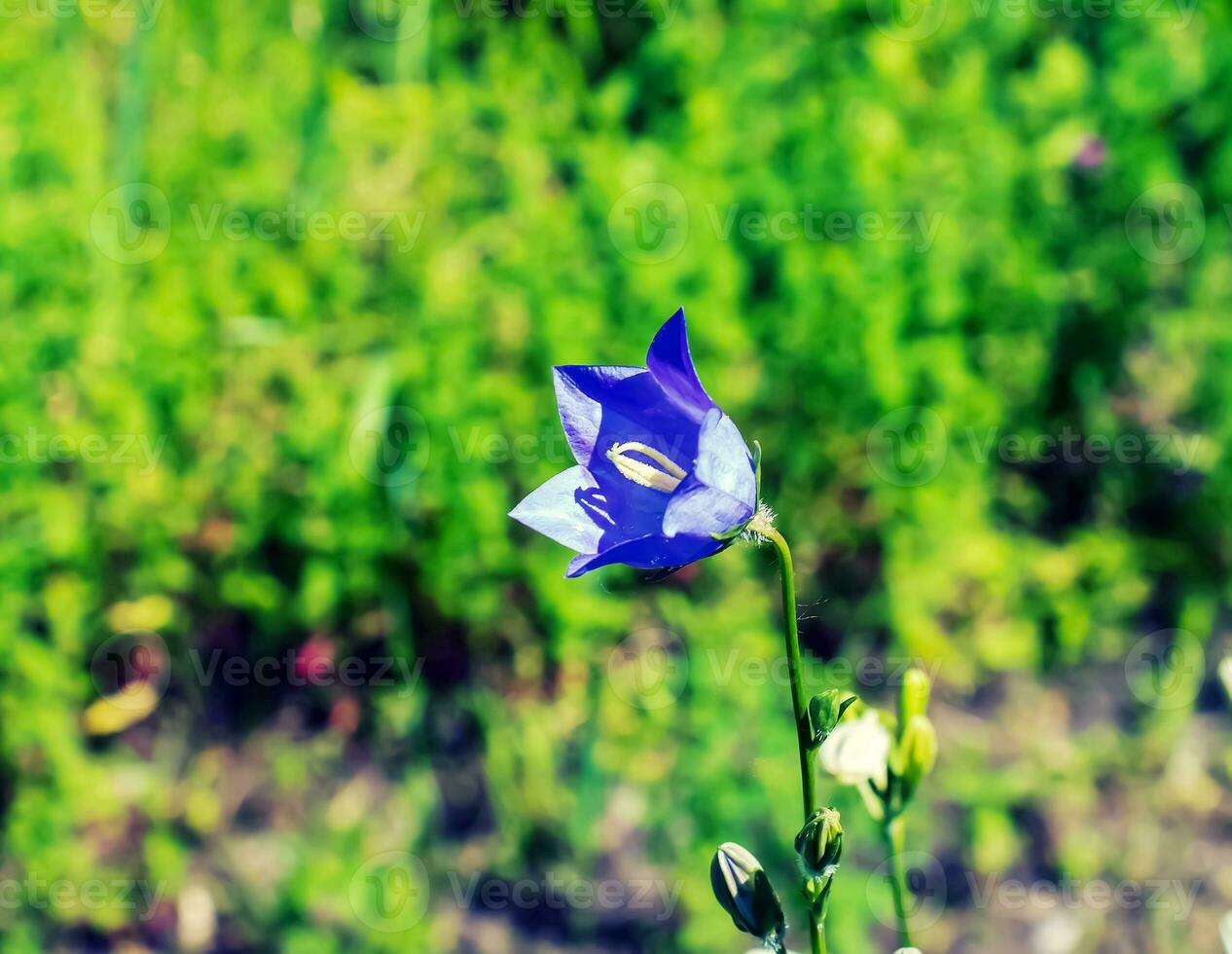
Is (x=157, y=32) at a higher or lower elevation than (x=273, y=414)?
higher

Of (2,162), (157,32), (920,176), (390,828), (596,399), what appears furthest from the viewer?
(157,32)

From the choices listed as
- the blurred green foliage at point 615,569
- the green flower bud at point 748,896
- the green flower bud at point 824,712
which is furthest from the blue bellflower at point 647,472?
the blurred green foliage at point 615,569

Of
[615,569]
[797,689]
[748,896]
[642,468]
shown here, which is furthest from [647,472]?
[615,569]

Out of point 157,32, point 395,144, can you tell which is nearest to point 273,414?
point 395,144

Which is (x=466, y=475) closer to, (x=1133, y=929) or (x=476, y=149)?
(x=476, y=149)

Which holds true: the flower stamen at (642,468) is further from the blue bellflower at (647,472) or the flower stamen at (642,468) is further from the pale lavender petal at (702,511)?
the pale lavender petal at (702,511)

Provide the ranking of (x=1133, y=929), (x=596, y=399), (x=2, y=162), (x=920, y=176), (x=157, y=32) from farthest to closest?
(x=157, y=32) → (x=2, y=162) → (x=920, y=176) → (x=1133, y=929) → (x=596, y=399)

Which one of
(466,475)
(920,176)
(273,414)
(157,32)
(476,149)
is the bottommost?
(466,475)
